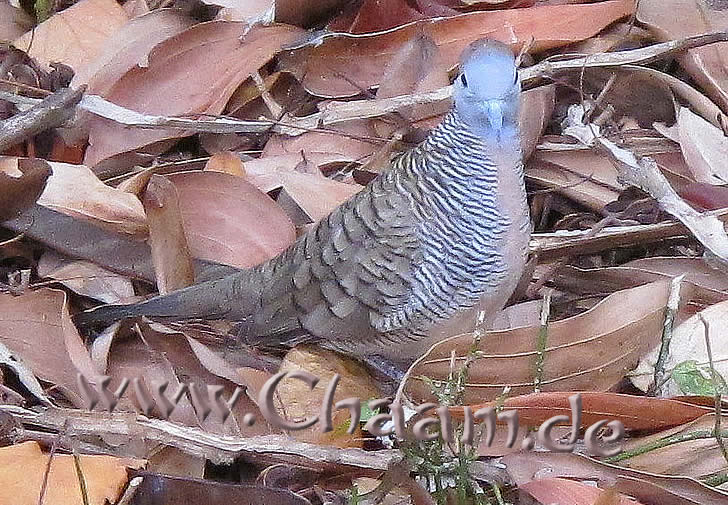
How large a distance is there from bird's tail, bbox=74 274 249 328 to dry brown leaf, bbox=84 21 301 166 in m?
0.31

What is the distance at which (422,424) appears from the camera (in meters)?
1.25

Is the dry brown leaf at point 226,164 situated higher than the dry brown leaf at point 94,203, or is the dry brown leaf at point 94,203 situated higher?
the dry brown leaf at point 226,164

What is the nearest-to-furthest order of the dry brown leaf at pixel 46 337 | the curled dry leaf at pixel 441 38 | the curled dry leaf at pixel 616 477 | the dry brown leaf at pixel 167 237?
the curled dry leaf at pixel 616 477 → the dry brown leaf at pixel 46 337 → the dry brown leaf at pixel 167 237 → the curled dry leaf at pixel 441 38

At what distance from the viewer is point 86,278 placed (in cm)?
169

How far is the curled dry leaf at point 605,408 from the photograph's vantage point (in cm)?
137

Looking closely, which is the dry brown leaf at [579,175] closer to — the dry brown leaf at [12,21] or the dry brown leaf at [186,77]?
the dry brown leaf at [186,77]

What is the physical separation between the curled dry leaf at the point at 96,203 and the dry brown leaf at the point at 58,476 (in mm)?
413

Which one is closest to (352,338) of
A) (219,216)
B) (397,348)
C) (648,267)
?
(397,348)

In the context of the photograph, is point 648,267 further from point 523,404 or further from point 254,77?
point 254,77

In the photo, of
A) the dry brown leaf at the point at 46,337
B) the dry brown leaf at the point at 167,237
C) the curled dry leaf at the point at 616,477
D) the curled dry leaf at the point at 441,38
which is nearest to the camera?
the curled dry leaf at the point at 616,477

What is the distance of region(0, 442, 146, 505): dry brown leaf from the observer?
1333 millimetres

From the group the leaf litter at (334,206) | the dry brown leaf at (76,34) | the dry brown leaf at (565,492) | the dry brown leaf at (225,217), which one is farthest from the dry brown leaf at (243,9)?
the dry brown leaf at (565,492)

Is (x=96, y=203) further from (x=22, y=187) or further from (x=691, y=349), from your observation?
(x=691, y=349)

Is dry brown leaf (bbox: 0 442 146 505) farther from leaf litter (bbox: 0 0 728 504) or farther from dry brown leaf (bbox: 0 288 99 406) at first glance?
dry brown leaf (bbox: 0 288 99 406)
